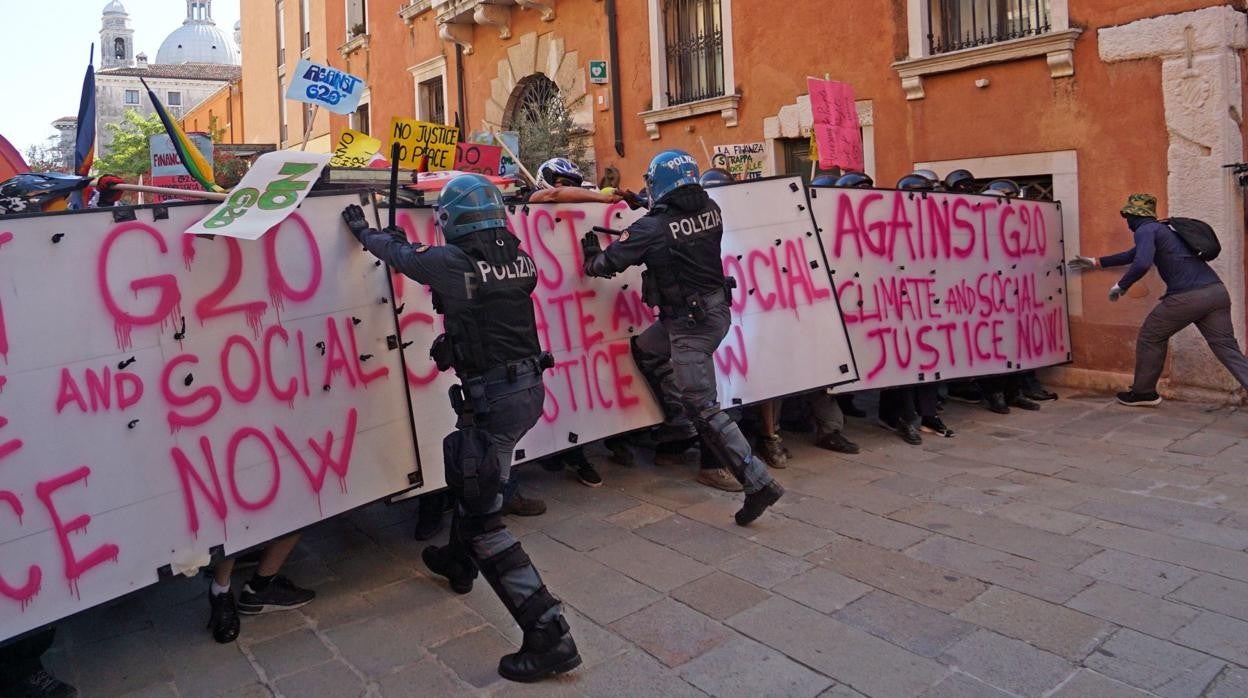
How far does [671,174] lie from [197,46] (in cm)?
8551

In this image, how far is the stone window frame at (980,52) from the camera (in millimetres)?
7719

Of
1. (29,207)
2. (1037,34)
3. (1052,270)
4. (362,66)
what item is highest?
(362,66)

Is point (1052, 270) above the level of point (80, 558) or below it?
above

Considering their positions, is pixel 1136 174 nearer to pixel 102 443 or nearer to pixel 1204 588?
pixel 1204 588

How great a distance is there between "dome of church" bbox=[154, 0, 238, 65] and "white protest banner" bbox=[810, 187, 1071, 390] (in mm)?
81323

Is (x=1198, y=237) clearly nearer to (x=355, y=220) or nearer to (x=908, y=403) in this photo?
(x=908, y=403)

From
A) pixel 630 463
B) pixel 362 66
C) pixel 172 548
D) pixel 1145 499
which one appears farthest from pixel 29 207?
pixel 362 66

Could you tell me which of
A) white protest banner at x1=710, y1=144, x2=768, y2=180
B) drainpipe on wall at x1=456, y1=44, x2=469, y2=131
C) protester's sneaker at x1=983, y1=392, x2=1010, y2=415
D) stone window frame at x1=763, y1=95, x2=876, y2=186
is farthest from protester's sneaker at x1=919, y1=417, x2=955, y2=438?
drainpipe on wall at x1=456, y1=44, x2=469, y2=131

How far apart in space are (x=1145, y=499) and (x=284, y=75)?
77.6 ft

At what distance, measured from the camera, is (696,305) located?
184 inches

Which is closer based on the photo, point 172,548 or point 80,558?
point 80,558

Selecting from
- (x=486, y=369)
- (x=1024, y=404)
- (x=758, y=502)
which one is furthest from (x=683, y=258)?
(x=1024, y=404)

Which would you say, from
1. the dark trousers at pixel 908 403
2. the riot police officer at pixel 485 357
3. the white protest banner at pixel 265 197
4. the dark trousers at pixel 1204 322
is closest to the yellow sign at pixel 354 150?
the white protest banner at pixel 265 197

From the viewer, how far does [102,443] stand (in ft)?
10.5
